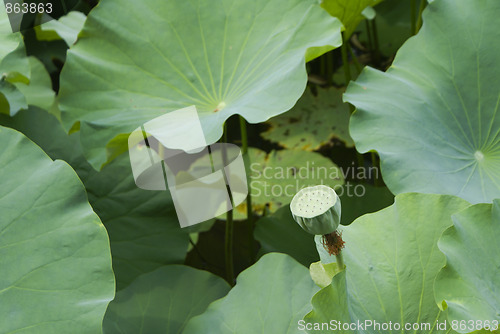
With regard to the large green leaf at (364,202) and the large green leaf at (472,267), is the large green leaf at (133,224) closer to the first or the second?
the large green leaf at (364,202)

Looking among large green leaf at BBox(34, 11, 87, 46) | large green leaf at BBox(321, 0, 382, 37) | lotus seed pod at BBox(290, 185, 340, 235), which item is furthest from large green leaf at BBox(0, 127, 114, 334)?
large green leaf at BBox(321, 0, 382, 37)

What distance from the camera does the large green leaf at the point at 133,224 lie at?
1.32m

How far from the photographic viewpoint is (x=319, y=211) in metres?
0.74

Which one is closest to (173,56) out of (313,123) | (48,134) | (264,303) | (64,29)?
(48,134)

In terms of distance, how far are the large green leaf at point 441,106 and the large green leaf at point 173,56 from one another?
0.17 m

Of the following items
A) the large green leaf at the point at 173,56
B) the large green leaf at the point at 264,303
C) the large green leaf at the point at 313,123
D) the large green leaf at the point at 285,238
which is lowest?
the large green leaf at the point at 313,123

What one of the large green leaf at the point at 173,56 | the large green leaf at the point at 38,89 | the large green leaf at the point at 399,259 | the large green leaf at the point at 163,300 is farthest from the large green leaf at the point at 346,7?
the large green leaf at the point at 38,89

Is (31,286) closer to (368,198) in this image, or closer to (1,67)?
(1,67)

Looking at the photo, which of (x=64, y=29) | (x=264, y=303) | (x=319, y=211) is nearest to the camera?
(x=319, y=211)

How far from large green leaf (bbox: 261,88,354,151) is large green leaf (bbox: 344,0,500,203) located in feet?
2.15

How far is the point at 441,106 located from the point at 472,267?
1.43 feet

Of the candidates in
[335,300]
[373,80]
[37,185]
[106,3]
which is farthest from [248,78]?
[335,300]

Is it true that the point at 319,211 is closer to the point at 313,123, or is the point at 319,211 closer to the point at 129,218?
the point at 129,218

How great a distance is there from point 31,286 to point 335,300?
1.54 ft
